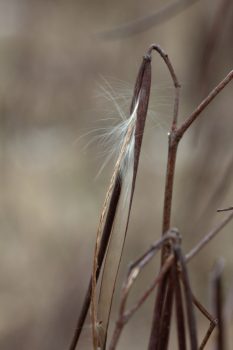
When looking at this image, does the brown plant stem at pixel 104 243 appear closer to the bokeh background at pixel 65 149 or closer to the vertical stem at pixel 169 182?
the vertical stem at pixel 169 182

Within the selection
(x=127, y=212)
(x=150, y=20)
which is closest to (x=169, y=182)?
(x=127, y=212)

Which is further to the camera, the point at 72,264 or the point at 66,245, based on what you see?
the point at 66,245

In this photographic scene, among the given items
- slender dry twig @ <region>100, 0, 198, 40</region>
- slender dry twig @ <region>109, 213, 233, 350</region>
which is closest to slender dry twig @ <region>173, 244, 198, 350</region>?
slender dry twig @ <region>109, 213, 233, 350</region>

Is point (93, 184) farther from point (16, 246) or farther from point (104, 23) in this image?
point (104, 23)

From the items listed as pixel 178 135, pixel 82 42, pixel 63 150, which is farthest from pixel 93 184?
pixel 178 135

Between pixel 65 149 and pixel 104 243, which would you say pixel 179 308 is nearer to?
pixel 104 243

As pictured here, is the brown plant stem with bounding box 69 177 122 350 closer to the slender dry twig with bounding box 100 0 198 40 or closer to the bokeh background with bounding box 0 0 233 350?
the slender dry twig with bounding box 100 0 198 40

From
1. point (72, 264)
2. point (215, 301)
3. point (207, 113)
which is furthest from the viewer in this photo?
point (72, 264)

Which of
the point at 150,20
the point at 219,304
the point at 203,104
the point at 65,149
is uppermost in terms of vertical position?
the point at 65,149
